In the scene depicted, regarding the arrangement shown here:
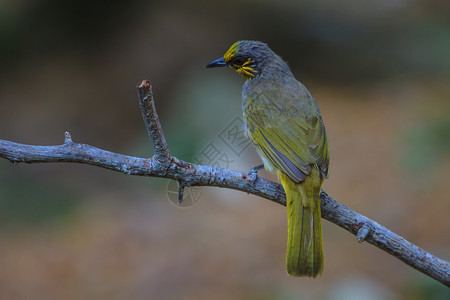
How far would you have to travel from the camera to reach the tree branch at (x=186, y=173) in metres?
2.87

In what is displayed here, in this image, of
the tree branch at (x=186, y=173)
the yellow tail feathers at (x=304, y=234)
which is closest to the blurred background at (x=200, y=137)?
the tree branch at (x=186, y=173)

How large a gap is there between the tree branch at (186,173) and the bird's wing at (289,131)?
21 centimetres

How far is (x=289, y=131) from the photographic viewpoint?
12.8 ft

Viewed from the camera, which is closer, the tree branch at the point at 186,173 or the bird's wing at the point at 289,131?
the tree branch at the point at 186,173

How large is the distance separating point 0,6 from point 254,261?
18.8 feet

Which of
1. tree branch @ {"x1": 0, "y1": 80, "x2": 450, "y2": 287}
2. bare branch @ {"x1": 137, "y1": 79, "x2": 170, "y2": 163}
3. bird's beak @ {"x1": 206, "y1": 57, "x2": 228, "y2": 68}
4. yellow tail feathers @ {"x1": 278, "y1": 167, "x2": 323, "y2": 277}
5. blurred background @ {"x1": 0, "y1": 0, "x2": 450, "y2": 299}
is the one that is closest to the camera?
bare branch @ {"x1": 137, "y1": 79, "x2": 170, "y2": 163}

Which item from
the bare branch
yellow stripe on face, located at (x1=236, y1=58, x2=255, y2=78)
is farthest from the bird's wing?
the bare branch

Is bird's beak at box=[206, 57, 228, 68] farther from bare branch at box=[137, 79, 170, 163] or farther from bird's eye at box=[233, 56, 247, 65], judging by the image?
bare branch at box=[137, 79, 170, 163]

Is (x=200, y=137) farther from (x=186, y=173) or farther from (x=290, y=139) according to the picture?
(x=186, y=173)

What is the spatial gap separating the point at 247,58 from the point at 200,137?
10.1 feet

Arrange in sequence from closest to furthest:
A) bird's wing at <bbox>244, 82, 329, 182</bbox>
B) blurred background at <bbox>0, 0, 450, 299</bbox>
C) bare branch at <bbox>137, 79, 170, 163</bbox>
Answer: bare branch at <bbox>137, 79, 170, 163</bbox>
bird's wing at <bbox>244, 82, 329, 182</bbox>
blurred background at <bbox>0, 0, 450, 299</bbox>

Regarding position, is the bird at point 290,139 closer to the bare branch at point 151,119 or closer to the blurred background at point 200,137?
the bare branch at point 151,119

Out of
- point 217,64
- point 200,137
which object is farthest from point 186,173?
point 200,137

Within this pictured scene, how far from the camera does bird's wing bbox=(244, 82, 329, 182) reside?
361cm
